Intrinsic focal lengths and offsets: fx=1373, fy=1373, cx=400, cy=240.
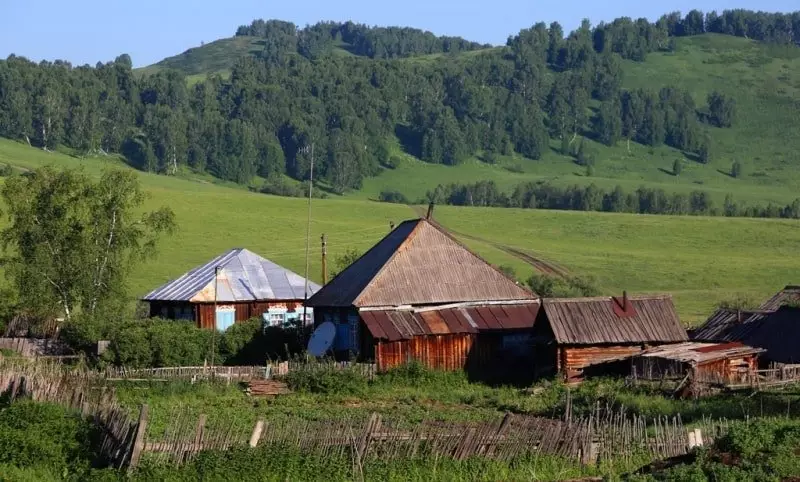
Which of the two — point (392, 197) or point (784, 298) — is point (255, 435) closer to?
point (784, 298)

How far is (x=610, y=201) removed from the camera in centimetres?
14725

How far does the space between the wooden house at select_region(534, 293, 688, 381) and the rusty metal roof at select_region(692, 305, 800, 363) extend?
229 cm

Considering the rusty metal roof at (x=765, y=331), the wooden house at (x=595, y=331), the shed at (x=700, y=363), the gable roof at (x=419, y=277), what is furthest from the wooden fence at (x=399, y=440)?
the gable roof at (x=419, y=277)

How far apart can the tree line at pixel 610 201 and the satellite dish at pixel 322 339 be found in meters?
96.6

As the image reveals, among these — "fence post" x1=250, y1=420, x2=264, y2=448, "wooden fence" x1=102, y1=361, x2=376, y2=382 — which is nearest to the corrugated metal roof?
"wooden fence" x1=102, y1=361, x2=376, y2=382

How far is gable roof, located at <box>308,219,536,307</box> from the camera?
42219 millimetres

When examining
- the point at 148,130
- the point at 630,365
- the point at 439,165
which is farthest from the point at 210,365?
the point at 439,165

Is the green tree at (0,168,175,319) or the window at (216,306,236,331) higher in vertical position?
the green tree at (0,168,175,319)

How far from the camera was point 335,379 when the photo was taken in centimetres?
3725

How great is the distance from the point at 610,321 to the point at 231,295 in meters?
15.5

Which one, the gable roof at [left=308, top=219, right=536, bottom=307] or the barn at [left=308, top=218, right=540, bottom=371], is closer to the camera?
the barn at [left=308, top=218, right=540, bottom=371]

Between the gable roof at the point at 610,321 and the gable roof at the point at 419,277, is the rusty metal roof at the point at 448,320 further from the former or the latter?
the gable roof at the point at 610,321

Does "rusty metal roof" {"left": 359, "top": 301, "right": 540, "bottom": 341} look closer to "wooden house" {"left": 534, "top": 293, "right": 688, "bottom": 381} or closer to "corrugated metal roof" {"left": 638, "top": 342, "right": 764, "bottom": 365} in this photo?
"wooden house" {"left": 534, "top": 293, "right": 688, "bottom": 381}

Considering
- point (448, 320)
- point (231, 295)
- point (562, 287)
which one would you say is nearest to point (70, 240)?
point (231, 295)
